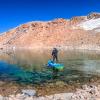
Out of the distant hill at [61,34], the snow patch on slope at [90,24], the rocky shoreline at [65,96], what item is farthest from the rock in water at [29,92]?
the snow patch on slope at [90,24]

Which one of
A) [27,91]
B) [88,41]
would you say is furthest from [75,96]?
[88,41]

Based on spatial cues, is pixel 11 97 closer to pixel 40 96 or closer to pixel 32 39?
pixel 40 96

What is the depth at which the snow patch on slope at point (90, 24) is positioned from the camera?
131 meters

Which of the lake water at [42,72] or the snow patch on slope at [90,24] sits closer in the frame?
the lake water at [42,72]

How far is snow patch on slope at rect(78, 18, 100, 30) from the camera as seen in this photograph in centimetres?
13070

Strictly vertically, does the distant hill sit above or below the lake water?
above

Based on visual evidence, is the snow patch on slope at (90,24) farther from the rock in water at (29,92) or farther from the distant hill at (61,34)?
the rock in water at (29,92)

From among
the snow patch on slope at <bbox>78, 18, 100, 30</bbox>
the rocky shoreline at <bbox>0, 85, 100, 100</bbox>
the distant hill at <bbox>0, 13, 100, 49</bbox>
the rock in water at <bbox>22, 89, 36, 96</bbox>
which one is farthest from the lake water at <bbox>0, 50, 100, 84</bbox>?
the snow patch on slope at <bbox>78, 18, 100, 30</bbox>

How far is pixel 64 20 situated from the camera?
495 ft

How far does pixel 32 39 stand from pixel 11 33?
33.8 meters

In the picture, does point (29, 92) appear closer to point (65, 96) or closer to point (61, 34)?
point (65, 96)

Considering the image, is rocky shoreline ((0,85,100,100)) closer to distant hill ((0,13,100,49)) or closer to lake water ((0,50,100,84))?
lake water ((0,50,100,84))

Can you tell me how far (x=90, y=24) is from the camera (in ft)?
444

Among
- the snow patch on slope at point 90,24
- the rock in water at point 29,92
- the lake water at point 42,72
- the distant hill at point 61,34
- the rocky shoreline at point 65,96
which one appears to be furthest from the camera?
the snow patch on slope at point 90,24
